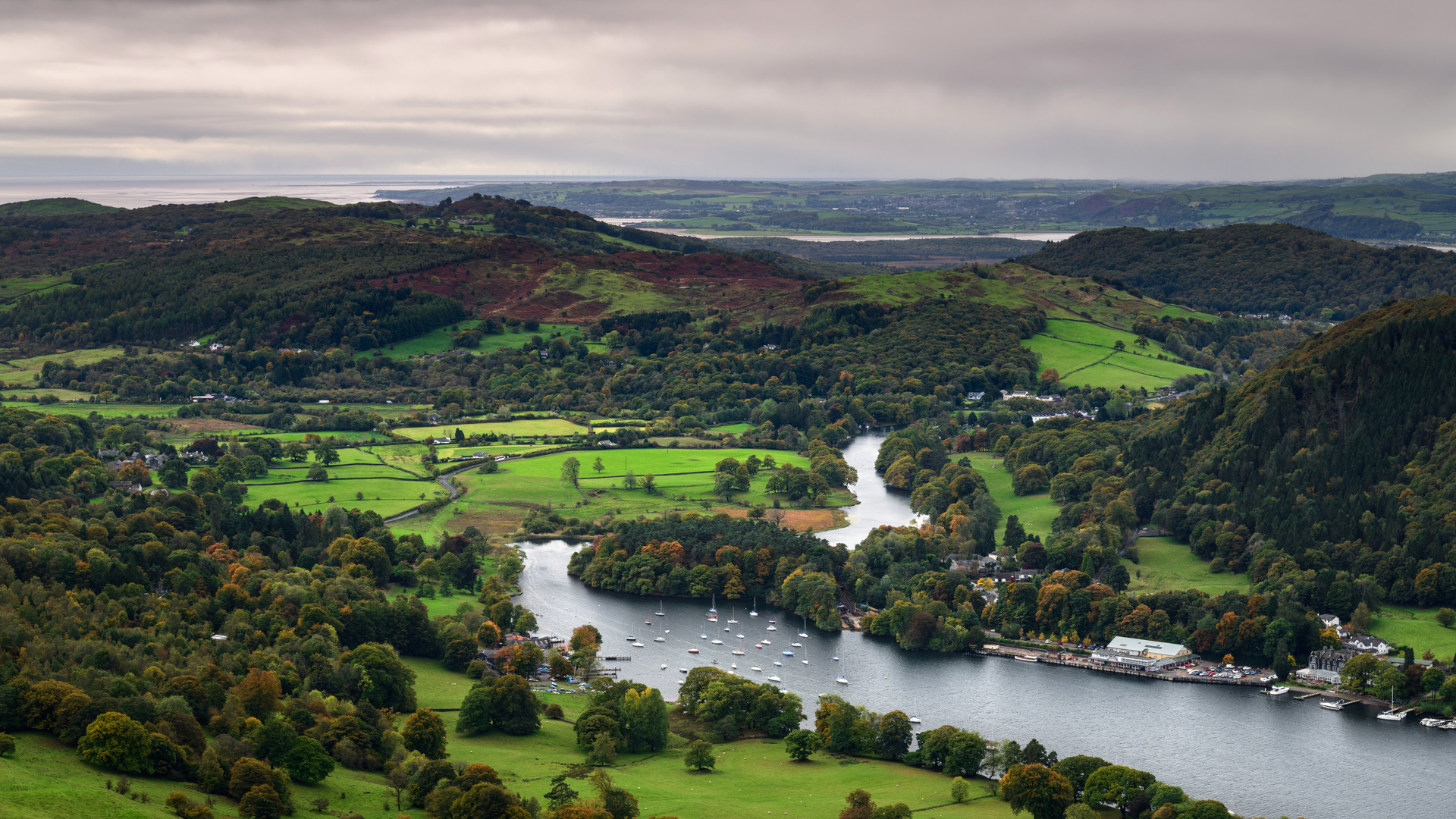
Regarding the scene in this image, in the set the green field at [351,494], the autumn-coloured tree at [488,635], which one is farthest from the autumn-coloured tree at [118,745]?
the green field at [351,494]

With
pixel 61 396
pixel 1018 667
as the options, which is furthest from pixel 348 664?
pixel 61 396

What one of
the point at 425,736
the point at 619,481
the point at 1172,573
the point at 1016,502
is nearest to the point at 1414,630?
the point at 1172,573

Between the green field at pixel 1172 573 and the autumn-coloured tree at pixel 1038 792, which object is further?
the green field at pixel 1172 573

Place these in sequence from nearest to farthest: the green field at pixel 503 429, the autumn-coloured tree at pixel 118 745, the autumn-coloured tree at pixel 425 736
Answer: the autumn-coloured tree at pixel 118 745 → the autumn-coloured tree at pixel 425 736 → the green field at pixel 503 429

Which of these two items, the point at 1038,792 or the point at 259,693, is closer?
the point at 1038,792

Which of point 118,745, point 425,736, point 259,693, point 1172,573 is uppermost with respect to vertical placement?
point 118,745

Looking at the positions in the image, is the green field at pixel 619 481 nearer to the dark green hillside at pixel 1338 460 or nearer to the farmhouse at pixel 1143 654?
the dark green hillside at pixel 1338 460

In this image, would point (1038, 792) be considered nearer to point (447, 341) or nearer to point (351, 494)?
point (351, 494)
